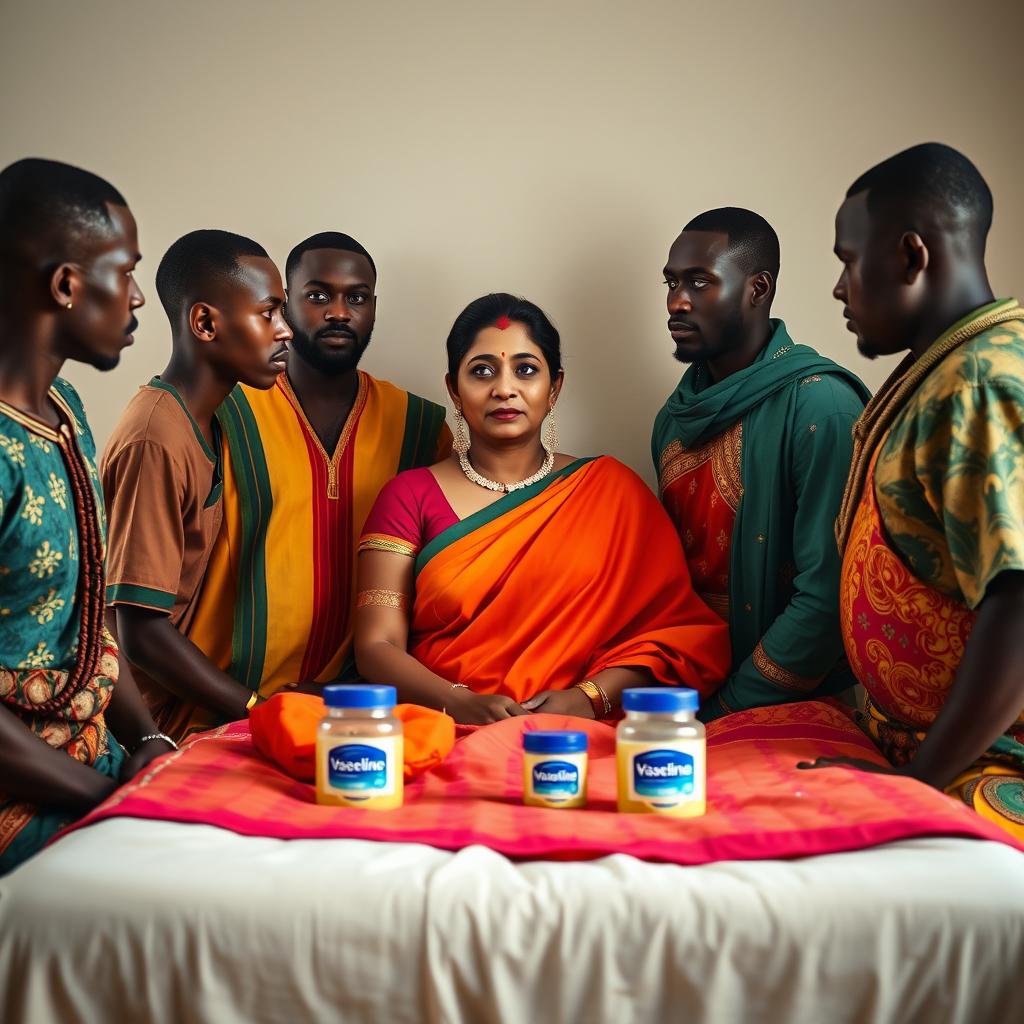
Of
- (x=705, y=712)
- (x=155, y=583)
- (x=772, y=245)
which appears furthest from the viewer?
(x=772, y=245)

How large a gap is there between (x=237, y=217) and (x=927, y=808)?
2855 millimetres

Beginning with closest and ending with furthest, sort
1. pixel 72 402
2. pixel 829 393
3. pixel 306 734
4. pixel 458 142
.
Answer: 1. pixel 306 734
2. pixel 72 402
3. pixel 829 393
4. pixel 458 142

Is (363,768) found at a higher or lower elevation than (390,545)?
lower

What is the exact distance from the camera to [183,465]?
9.67ft

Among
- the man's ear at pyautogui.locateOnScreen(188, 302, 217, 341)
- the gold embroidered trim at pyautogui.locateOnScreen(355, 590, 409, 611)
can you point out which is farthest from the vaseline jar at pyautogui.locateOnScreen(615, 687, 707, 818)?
the man's ear at pyautogui.locateOnScreen(188, 302, 217, 341)

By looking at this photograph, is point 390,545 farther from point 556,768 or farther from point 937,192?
point 937,192

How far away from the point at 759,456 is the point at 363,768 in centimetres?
153

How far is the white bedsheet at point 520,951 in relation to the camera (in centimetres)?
156

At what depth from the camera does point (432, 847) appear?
1.81 meters

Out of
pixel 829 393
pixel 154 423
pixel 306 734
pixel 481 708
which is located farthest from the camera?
pixel 829 393

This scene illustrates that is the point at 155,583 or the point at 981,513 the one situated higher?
the point at 981,513

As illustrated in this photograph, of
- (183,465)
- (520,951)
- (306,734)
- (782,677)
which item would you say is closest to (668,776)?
(520,951)

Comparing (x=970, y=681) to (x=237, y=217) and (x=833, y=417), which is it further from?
(x=237, y=217)

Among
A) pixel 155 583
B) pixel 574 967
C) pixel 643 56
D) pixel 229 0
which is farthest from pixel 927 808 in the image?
pixel 229 0
